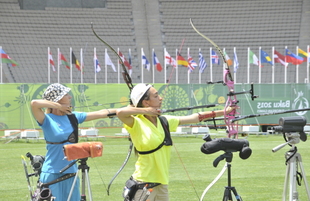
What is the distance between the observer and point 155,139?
182 inches

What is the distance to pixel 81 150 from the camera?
15.2 feet

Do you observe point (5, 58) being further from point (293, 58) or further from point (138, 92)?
point (138, 92)

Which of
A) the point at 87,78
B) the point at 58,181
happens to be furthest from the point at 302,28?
the point at 58,181

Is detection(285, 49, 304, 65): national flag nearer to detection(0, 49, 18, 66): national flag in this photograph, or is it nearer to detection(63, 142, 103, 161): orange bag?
detection(0, 49, 18, 66): national flag

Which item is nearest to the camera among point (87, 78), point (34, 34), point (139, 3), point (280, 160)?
point (280, 160)

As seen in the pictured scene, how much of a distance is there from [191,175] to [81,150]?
741cm

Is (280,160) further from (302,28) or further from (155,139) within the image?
(302,28)

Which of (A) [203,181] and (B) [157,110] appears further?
(A) [203,181]

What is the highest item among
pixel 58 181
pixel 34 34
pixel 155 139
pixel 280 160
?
pixel 34 34

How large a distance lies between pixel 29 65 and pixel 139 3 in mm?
11603

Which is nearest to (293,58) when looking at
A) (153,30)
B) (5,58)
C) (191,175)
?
(153,30)

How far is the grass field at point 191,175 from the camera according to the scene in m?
9.45

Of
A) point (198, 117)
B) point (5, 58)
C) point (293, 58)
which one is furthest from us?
point (293, 58)

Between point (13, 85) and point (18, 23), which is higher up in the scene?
point (18, 23)
